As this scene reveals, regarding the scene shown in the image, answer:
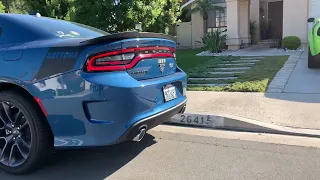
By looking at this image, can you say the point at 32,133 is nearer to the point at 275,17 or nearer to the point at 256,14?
the point at 256,14

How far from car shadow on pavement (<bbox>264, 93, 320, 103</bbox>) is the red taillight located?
381cm

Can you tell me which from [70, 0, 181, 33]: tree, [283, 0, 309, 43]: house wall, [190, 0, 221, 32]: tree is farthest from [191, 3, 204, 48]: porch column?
[70, 0, 181, 33]: tree

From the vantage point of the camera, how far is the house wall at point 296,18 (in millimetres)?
13773

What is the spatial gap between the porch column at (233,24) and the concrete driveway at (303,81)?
637 cm

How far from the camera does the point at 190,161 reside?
3.79 m

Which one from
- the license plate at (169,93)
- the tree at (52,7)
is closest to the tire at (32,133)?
the license plate at (169,93)

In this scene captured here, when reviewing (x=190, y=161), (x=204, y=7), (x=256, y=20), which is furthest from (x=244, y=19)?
(x=190, y=161)

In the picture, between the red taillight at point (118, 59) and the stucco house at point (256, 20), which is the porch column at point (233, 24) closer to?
the stucco house at point (256, 20)

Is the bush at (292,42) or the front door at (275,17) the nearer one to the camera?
the bush at (292,42)

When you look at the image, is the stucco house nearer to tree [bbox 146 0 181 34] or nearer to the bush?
the bush

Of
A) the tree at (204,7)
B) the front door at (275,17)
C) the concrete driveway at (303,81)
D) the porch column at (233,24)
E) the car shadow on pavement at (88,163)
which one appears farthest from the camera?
the tree at (204,7)

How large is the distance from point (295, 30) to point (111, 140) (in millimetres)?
12945

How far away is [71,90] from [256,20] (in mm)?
16804

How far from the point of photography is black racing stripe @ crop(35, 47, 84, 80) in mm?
3146
